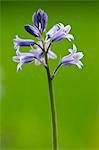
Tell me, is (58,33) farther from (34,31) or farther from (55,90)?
(55,90)

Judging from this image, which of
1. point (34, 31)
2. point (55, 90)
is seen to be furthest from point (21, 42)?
point (55, 90)

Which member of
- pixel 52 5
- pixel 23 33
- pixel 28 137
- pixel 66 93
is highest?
pixel 52 5

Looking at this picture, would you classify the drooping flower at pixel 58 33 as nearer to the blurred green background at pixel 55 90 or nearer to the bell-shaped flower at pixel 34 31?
the bell-shaped flower at pixel 34 31

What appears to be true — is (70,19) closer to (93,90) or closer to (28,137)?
(93,90)

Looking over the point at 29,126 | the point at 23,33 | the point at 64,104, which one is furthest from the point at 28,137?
the point at 23,33

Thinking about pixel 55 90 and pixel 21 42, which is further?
pixel 55 90

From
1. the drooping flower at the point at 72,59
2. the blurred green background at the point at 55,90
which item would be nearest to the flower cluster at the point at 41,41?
the drooping flower at the point at 72,59

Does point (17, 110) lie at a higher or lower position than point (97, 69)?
lower

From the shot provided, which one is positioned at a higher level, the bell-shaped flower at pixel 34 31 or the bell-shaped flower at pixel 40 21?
the bell-shaped flower at pixel 40 21

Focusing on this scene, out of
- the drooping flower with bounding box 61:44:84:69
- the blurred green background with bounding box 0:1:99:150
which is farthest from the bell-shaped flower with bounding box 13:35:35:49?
the blurred green background with bounding box 0:1:99:150
